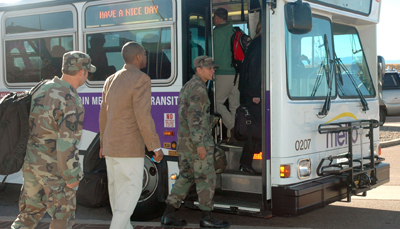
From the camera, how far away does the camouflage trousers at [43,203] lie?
141 inches

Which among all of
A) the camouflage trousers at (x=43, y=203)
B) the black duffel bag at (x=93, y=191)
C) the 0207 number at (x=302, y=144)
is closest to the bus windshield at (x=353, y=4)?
the 0207 number at (x=302, y=144)

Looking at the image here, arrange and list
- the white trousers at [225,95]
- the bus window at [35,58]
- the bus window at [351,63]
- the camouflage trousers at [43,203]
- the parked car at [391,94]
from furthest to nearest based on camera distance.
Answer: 1. the parked car at [391,94]
2. the bus window at [35,58]
3. the white trousers at [225,95]
4. the bus window at [351,63]
5. the camouflage trousers at [43,203]

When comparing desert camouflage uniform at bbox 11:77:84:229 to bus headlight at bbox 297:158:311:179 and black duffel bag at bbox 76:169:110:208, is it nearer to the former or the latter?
black duffel bag at bbox 76:169:110:208

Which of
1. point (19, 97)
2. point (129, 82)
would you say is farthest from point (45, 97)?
point (129, 82)

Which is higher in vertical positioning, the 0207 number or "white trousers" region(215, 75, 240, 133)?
"white trousers" region(215, 75, 240, 133)

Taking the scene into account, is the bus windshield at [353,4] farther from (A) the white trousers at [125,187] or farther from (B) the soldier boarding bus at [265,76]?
(A) the white trousers at [125,187]

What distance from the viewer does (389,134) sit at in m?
14.5

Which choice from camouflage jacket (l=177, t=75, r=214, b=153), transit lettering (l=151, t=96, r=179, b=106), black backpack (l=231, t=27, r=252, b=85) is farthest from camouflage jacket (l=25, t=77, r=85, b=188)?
black backpack (l=231, t=27, r=252, b=85)

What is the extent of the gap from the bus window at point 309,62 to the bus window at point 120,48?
1419 millimetres

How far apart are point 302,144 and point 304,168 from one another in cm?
27

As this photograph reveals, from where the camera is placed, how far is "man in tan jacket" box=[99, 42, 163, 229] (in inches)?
163

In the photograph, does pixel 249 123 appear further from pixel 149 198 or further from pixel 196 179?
pixel 149 198

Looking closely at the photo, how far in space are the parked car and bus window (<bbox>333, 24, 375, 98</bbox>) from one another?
43.4 feet

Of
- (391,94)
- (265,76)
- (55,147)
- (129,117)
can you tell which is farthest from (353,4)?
(391,94)
